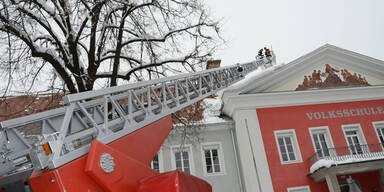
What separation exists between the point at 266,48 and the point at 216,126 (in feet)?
30.2

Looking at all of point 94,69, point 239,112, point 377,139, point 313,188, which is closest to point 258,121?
point 239,112

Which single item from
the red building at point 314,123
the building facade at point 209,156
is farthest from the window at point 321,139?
the building facade at point 209,156

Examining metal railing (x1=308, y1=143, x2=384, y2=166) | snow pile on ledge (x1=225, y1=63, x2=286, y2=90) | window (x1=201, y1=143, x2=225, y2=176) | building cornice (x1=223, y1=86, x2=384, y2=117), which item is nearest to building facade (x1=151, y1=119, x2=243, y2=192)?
window (x1=201, y1=143, x2=225, y2=176)

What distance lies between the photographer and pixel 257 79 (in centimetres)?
1672

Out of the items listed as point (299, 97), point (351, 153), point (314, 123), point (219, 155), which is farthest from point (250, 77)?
point (351, 153)

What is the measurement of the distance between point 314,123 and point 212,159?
584 centimetres

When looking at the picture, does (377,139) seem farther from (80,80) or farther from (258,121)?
(80,80)

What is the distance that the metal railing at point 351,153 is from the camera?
14229 mm

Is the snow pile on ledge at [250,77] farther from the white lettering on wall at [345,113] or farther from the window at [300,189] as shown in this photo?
the window at [300,189]

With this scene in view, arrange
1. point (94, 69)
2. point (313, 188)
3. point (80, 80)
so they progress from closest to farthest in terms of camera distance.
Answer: point (80, 80) < point (94, 69) < point (313, 188)

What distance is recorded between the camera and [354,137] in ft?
53.6

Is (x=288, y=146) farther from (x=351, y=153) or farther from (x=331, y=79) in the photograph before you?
(x=331, y=79)

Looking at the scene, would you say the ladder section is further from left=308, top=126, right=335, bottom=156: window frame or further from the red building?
left=308, top=126, right=335, bottom=156: window frame

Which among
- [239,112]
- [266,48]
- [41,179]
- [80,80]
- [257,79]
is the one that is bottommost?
[41,179]
